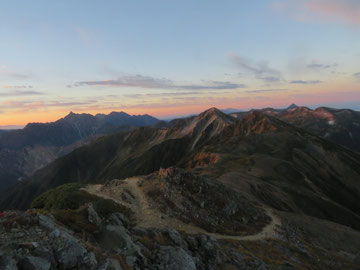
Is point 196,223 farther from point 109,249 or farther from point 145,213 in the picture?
point 109,249

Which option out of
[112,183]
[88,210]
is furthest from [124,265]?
[112,183]

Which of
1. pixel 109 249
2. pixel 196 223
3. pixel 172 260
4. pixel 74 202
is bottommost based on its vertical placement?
pixel 196 223

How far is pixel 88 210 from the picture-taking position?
24.9m

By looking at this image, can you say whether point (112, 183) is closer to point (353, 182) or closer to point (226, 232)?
point (226, 232)

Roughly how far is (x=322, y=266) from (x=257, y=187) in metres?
41.4

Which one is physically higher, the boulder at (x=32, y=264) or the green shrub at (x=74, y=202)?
the boulder at (x=32, y=264)

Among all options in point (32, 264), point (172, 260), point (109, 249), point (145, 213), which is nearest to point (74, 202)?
point (145, 213)

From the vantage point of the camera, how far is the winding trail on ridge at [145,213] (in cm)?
3628

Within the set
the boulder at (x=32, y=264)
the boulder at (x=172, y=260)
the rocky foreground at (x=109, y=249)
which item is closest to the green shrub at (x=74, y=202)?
the rocky foreground at (x=109, y=249)

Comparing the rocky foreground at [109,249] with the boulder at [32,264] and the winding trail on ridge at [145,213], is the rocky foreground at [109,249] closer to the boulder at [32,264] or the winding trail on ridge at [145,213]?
the boulder at [32,264]

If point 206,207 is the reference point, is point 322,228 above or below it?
below

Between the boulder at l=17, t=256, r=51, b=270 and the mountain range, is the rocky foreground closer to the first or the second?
the boulder at l=17, t=256, r=51, b=270

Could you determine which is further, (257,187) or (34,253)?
(257,187)

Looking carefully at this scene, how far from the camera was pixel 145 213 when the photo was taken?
3878cm
